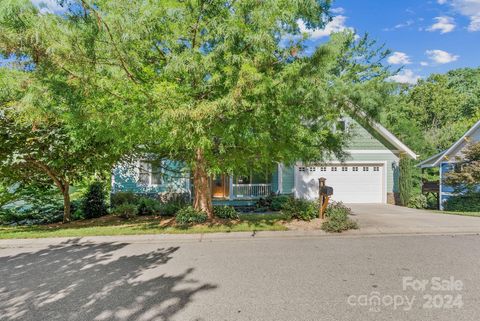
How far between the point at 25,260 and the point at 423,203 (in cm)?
1627

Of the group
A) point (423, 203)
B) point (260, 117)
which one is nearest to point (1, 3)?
point (260, 117)

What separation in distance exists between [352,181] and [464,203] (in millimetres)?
5022

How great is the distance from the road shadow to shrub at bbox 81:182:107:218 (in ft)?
19.7

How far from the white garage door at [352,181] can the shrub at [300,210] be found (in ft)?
21.1

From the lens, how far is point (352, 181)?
52.9 ft

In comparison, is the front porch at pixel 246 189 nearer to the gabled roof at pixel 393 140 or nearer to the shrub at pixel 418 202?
the gabled roof at pixel 393 140

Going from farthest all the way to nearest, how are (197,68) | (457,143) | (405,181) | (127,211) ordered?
(405,181)
(457,143)
(127,211)
(197,68)

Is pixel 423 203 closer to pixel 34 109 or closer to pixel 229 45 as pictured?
pixel 229 45

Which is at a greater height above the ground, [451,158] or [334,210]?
[451,158]

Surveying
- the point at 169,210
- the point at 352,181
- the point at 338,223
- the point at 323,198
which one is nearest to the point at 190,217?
the point at 169,210

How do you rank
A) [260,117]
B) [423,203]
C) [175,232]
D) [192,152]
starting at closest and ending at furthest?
[260,117], [175,232], [192,152], [423,203]

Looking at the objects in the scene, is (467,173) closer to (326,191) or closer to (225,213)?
(326,191)

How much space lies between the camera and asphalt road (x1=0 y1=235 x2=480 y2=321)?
350 centimetres

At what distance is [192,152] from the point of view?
29.9 ft
